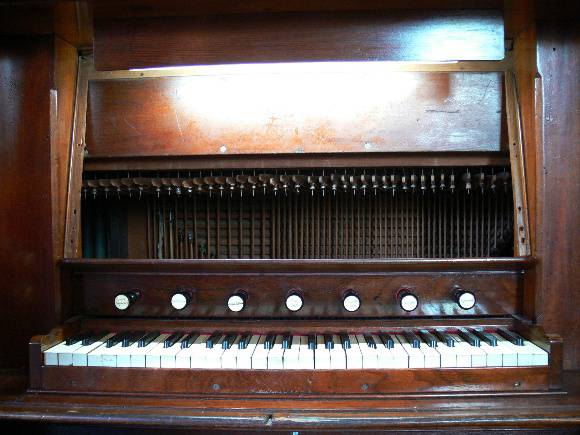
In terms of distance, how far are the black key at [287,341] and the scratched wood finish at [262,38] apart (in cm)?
136

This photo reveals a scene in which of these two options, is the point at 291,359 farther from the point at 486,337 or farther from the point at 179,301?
the point at 486,337

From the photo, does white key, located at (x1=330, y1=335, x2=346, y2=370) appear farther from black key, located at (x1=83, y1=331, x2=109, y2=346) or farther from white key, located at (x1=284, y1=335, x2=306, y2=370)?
black key, located at (x1=83, y1=331, x2=109, y2=346)

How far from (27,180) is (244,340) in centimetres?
135

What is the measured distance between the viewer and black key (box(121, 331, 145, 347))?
1748mm

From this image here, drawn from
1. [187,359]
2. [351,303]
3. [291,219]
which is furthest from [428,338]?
[187,359]

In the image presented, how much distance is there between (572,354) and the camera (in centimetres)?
187

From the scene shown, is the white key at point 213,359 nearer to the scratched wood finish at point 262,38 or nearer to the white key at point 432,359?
the white key at point 432,359

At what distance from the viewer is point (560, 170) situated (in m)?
1.84

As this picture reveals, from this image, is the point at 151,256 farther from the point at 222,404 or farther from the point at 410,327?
the point at 410,327

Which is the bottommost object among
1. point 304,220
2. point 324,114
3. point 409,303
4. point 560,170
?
point 409,303

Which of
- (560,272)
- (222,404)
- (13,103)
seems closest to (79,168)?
(13,103)

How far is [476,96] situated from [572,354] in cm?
139

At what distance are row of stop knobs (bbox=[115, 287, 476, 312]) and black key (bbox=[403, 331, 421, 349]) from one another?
0.39ft

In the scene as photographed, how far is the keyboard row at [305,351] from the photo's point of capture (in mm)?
1617
